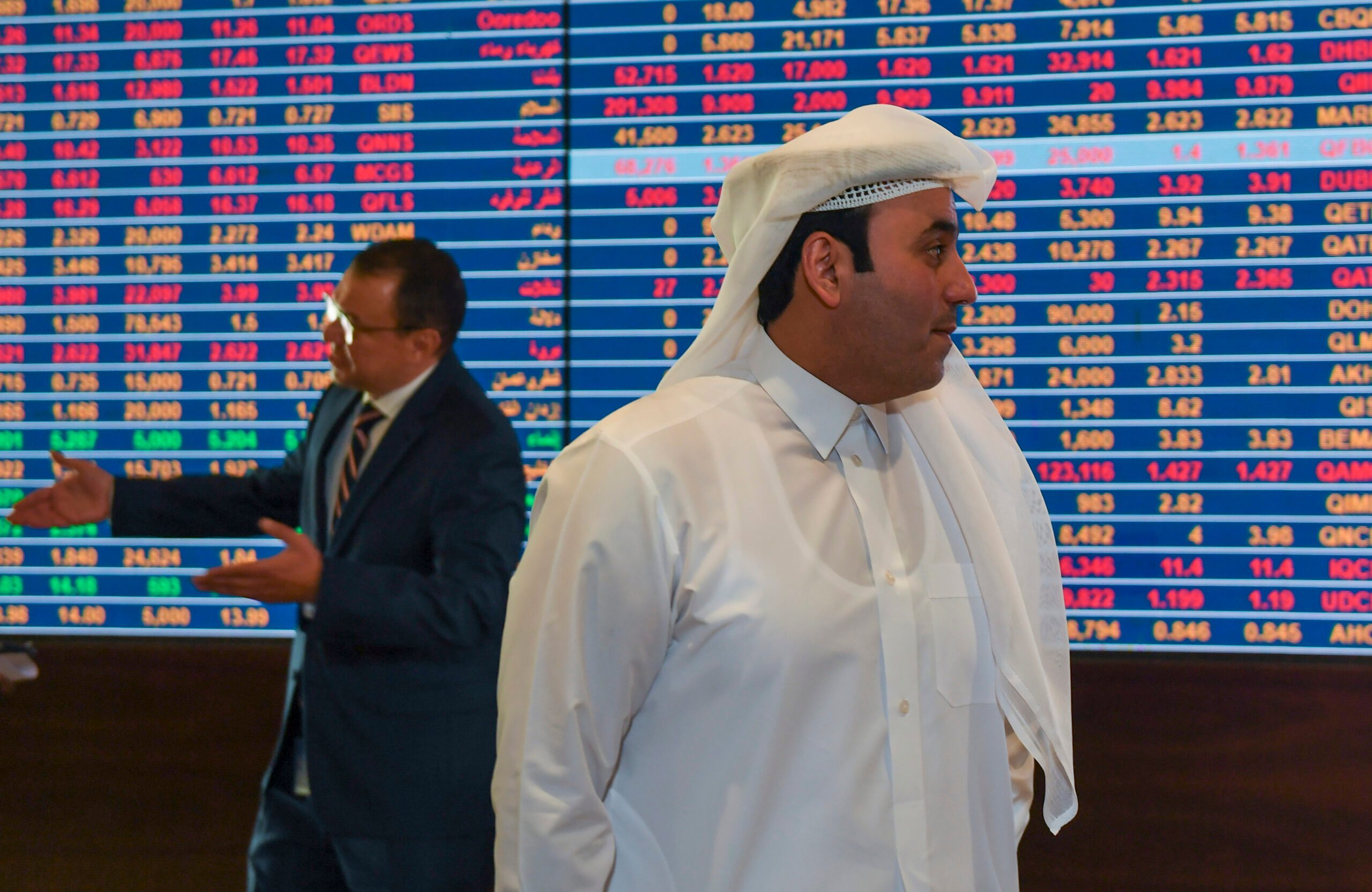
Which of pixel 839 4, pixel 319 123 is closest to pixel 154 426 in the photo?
pixel 319 123

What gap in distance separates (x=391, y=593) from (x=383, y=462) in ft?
1.05

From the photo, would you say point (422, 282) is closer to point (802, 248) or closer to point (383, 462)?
point (383, 462)

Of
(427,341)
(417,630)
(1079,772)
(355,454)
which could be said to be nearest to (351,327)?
(427,341)

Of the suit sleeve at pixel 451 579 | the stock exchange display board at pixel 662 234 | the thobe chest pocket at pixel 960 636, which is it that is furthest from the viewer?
the stock exchange display board at pixel 662 234

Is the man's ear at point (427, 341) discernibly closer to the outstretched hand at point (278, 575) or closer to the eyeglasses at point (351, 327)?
the eyeglasses at point (351, 327)

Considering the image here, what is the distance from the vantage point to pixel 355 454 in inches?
102

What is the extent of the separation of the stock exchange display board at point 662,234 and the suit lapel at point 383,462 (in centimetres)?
71

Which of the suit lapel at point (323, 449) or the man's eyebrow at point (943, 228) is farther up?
the man's eyebrow at point (943, 228)

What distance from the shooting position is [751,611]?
4.39ft

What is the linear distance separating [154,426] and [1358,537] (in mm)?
3187

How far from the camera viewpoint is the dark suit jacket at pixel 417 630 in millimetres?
2273

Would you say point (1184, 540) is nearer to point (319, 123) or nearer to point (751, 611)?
point (751, 611)

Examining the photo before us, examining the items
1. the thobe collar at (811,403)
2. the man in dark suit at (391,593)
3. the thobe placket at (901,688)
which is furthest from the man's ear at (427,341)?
the thobe placket at (901,688)

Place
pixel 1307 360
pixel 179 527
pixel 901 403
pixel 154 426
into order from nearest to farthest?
pixel 901 403
pixel 179 527
pixel 1307 360
pixel 154 426
